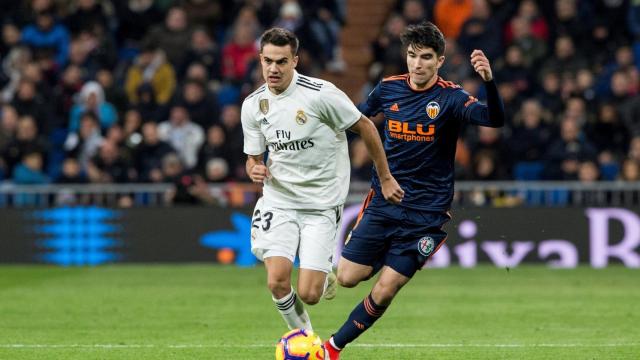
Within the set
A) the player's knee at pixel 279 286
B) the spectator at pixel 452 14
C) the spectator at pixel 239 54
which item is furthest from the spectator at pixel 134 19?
the player's knee at pixel 279 286

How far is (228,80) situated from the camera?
19.1 meters

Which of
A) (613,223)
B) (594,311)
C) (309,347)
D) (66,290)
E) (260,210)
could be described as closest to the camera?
(309,347)

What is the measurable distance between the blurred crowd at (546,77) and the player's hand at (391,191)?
8.64 m

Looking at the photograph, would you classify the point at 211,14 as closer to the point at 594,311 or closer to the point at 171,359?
the point at 594,311

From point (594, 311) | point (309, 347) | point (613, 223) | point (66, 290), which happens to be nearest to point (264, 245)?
point (309, 347)

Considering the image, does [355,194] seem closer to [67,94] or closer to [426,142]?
[67,94]

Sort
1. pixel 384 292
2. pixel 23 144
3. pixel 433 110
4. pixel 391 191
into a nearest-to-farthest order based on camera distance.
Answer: pixel 391 191, pixel 384 292, pixel 433 110, pixel 23 144

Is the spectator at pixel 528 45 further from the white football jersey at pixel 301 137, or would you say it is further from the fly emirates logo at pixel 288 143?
the fly emirates logo at pixel 288 143

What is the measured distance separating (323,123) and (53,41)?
39.8 feet

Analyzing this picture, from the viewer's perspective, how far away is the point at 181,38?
765 inches

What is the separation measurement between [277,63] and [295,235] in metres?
1.14

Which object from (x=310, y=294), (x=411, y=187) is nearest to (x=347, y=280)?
(x=310, y=294)

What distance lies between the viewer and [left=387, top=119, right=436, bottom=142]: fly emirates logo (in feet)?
28.4

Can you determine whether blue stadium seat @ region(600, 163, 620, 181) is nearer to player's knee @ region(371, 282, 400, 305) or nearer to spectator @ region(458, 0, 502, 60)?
spectator @ region(458, 0, 502, 60)
